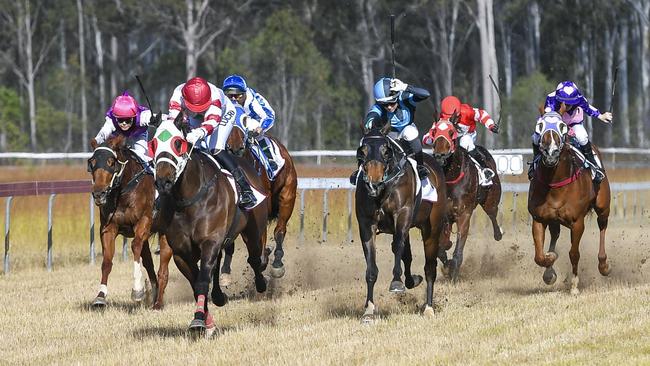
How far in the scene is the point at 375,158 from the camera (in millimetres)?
10133

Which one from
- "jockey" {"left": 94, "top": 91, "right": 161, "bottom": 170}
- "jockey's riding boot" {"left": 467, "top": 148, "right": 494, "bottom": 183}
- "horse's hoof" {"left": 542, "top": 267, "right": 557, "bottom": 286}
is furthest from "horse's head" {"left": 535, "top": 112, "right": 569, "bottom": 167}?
"jockey" {"left": 94, "top": 91, "right": 161, "bottom": 170}

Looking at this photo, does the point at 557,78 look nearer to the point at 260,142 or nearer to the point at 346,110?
the point at 346,110

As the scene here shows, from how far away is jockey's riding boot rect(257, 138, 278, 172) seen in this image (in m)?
12.9

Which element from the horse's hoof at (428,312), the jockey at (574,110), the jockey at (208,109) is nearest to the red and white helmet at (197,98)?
the jockey at (208,109)

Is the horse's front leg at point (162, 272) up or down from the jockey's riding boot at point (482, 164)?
down

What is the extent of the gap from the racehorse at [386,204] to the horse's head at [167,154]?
189cm

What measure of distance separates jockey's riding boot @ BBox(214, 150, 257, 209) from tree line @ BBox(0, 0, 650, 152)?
31164 millimetres

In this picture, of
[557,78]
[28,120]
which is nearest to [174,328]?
[28,120]

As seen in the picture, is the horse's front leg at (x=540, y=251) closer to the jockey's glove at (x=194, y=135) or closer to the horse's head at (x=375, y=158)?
the horse's head at (x=375, y=158)

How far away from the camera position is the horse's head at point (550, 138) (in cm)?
1157

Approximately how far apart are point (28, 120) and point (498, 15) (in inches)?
880

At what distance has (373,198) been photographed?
1049 cm

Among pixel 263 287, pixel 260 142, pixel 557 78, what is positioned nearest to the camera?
pixel 263 287

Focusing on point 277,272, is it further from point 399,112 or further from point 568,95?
point 568,95
